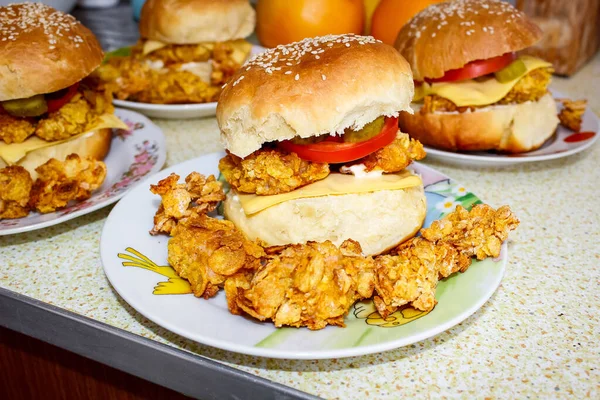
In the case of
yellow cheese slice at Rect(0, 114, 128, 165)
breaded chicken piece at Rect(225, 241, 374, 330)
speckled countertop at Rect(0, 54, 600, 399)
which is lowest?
speckled countertop at Rect(0, 54, 600, 399)

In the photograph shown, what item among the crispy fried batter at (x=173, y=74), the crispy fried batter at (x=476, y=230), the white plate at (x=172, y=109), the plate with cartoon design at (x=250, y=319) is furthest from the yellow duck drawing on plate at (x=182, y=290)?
the crispy fried batter at (x=173, y=74)

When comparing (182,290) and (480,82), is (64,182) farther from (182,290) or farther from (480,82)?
(480,82)

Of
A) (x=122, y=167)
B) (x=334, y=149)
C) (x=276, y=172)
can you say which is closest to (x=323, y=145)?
(x=334, y=149)

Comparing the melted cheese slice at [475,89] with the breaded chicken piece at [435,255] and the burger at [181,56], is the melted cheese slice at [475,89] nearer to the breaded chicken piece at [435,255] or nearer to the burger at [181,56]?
the breaded chicken piece at [435,255]

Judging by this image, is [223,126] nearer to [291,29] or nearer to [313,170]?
[313,170]

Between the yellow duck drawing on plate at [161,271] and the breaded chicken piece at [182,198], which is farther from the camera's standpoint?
the breaded chicken piece at [182,198]

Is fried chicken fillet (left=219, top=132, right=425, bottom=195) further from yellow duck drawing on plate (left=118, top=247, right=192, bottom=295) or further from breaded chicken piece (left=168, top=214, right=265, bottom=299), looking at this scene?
yellow duck drawing on plate (left=118, top=247, right=192, bottom=295)

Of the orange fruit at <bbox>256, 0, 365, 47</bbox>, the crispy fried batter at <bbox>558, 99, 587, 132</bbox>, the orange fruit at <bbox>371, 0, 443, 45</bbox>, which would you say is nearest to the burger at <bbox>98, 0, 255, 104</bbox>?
the orange fruit at <bbox>256, 0, 365, 47</bbox>
